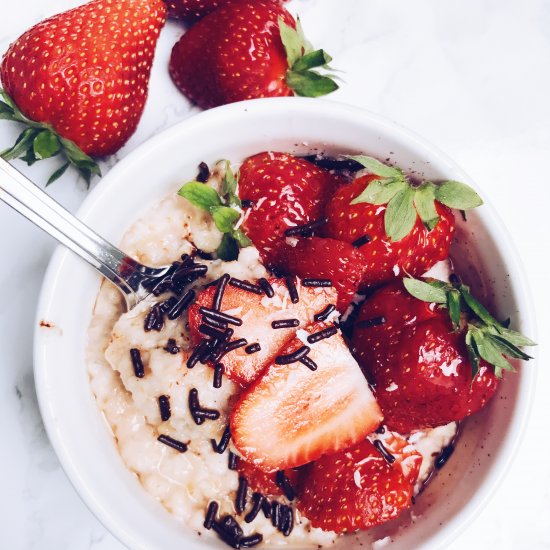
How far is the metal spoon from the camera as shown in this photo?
4.39 ft

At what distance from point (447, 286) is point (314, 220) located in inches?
12.8

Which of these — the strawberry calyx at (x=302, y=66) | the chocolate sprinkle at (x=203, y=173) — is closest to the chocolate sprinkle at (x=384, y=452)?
the chocolate sprinkle at (x=203, y=173)

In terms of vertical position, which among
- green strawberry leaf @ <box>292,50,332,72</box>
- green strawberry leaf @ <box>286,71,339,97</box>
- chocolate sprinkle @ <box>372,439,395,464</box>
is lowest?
chocolate sprinkle @ <box>372,439,395,464</box>

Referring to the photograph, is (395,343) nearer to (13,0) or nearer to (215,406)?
(215,406)

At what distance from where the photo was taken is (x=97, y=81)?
59.0 inches

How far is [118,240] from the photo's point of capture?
1.52 meters

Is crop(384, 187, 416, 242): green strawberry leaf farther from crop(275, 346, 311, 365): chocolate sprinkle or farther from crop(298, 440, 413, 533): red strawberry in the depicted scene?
crop(298, 440, 413, 533): red strawberry

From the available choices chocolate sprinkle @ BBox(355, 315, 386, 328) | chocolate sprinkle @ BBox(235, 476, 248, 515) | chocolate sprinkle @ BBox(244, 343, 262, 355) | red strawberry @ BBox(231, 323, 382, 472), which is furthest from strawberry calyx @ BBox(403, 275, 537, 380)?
chocolate sprinkle @ BBox(235, 476, 248, 515)

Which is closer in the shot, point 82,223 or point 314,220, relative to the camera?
point 82,223

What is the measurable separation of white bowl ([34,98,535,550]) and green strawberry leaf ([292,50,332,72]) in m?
0.17

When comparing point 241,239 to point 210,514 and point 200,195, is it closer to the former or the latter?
point 200,195

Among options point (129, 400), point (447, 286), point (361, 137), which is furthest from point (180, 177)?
point (447, 286)

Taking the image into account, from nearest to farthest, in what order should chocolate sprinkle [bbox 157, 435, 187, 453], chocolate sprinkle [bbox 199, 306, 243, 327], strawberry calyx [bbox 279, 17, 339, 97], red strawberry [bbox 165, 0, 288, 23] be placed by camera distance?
chocolate sprinkle [bbox 199, 306, 243, 327]
chocolate sprinkle [bbox 157, 435, 187, 453]
strawberry calyx [bbox 279, 17, 339, 97]
red strawberry [bbox 165, 0, 288, 23]

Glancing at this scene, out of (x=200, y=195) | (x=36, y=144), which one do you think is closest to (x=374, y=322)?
(x=200, y=195)
